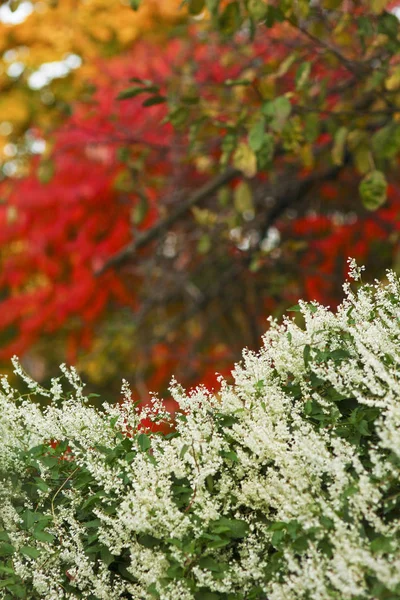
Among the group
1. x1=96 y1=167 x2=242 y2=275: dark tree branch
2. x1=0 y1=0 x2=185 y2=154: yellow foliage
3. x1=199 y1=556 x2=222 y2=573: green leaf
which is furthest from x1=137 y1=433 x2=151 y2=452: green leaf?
x1=0 y1=0 x2=185 y2=154: yellow foliage

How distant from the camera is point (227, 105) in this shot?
718 cm

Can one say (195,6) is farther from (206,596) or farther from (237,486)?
(206,596)

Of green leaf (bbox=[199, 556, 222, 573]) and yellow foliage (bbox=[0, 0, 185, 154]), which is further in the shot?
yellow foliage (bbox=[0, 0, 185, 154])

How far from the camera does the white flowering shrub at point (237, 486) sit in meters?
2.11

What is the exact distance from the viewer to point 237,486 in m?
2.46

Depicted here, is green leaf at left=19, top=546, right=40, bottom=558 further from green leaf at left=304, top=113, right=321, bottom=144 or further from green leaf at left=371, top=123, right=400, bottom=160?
green leaf at left=371, top=123, right=400, bottom=160

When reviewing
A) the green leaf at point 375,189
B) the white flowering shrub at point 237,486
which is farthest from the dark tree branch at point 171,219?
the white flowering shrub at point 237,486

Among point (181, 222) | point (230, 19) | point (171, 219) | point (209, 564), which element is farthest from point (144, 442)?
point (181, 222)

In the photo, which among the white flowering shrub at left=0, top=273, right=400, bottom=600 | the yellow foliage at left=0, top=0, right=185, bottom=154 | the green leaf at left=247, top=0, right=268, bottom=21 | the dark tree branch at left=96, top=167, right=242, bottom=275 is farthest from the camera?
the yellow foliage at left=0, top=0, right=185, bottom=154

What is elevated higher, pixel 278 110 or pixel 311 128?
pixel 311 128

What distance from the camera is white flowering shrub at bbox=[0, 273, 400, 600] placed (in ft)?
6.91

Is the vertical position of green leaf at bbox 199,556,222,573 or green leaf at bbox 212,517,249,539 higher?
green leaf at bbox 212,517,249,539

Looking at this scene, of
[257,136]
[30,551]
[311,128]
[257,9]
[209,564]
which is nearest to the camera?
[209,564]

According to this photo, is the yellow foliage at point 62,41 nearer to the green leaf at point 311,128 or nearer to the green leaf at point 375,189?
the green leaf at point 311,128
